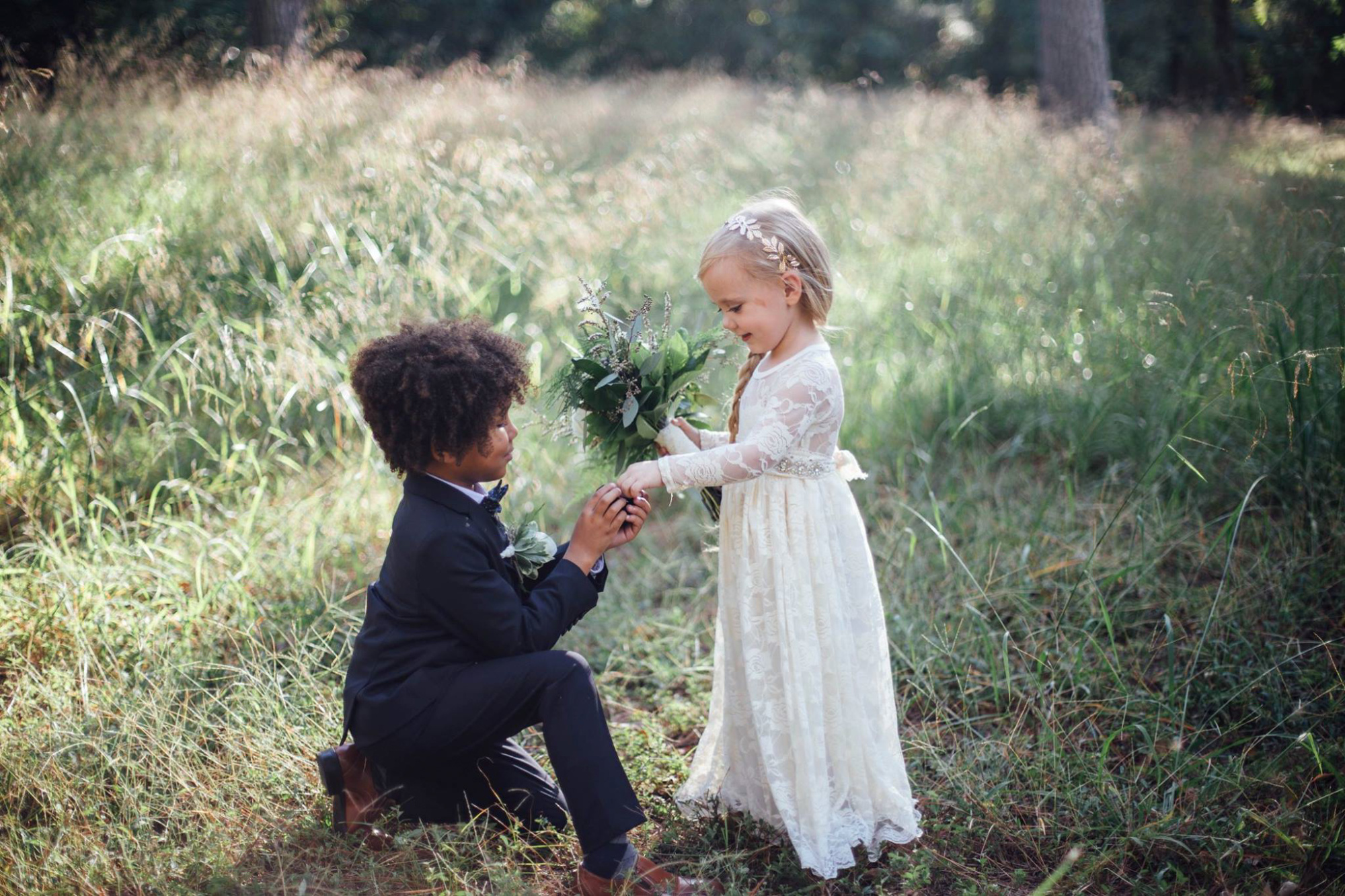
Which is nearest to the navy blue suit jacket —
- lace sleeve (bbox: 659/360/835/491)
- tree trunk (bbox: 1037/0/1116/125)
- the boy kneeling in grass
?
the boy kneeling in grass

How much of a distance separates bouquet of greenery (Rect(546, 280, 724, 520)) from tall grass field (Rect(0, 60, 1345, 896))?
187mm

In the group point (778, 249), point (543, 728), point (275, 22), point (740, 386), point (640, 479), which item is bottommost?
point (543, 728)

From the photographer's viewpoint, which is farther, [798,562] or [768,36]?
[768,36]

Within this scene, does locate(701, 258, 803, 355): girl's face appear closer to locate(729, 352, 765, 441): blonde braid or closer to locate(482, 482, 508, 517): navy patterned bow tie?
locate(729, 352, 765, 441): blonde braid

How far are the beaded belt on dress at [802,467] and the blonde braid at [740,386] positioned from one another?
198mm

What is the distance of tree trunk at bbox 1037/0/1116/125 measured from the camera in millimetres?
8352

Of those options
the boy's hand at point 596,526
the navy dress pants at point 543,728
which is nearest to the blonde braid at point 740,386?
the boy's hand at point 596,526

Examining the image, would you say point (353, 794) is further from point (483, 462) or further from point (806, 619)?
point (806, 619)

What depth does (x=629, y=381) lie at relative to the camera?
222cm

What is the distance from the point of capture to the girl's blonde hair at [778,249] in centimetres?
210

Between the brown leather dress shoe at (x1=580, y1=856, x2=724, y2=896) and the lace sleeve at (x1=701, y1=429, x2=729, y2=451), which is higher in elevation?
the lace sleeve at (x1=701, y1=429, x2=729, y2=451)

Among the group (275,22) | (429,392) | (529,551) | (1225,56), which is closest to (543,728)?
(529,551)

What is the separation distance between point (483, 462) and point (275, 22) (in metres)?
6.13

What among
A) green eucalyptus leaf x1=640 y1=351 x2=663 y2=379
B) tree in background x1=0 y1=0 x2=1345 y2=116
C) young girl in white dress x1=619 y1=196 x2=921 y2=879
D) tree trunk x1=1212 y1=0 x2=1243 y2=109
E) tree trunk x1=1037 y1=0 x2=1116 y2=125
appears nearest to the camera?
young girl in white dress x1=619 y1=196 x2=921 y2=879
